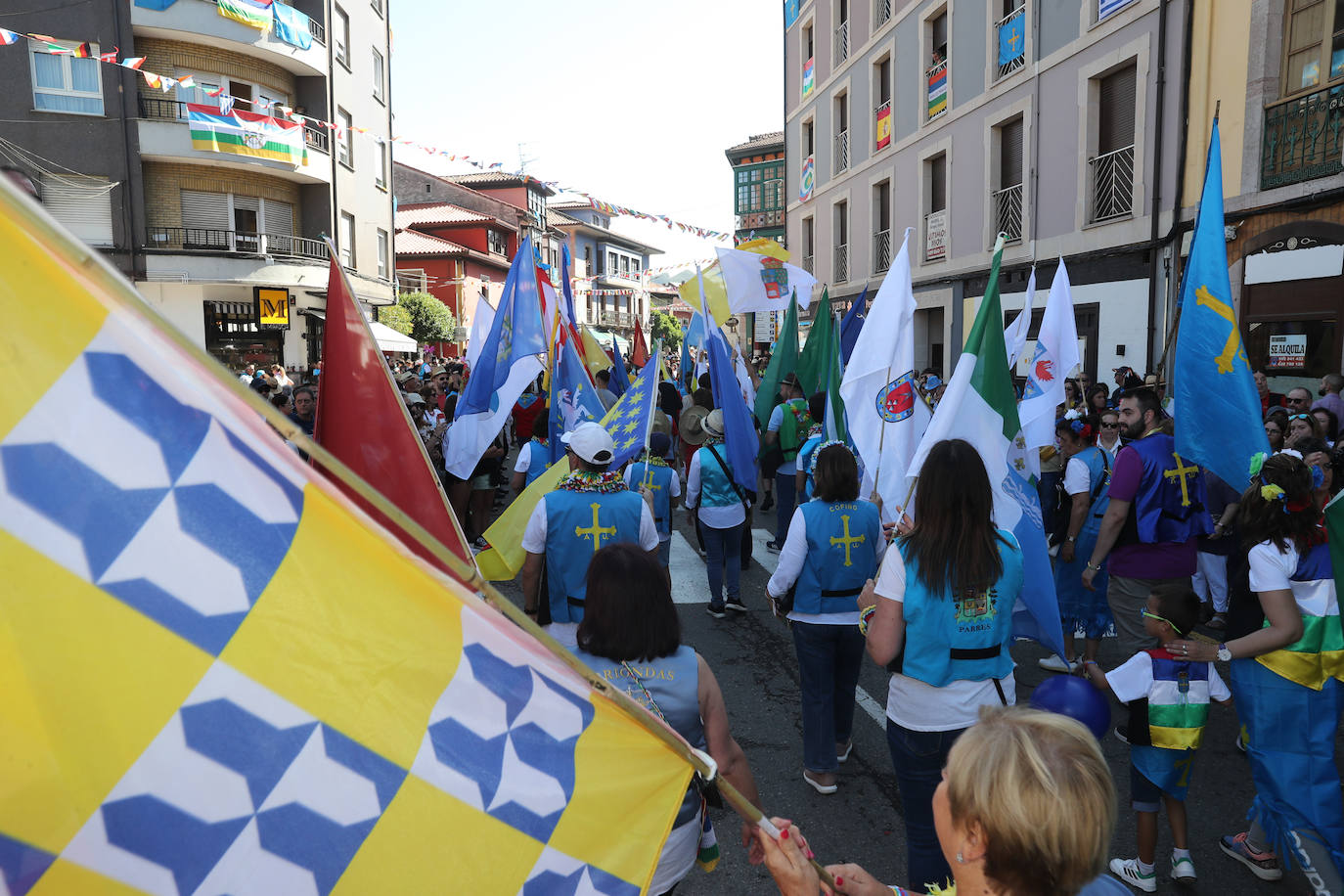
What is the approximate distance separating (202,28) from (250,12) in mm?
1181

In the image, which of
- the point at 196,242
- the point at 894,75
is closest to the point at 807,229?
the point at 894,75

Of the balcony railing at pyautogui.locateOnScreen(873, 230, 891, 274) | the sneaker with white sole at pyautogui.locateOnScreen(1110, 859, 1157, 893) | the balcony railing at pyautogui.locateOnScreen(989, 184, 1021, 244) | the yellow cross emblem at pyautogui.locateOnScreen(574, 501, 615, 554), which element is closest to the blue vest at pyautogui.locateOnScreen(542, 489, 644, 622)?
the yellow cross emblem at pyautogui.locateOnScreen(574, 501, 615, 554)

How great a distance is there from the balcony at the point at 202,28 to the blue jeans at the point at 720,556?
786 inches

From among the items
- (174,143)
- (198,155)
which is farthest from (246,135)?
(174,143)

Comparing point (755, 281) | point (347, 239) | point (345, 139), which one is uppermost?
point (345, 139)

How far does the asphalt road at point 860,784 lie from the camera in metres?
3.44

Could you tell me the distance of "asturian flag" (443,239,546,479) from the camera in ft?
20.9

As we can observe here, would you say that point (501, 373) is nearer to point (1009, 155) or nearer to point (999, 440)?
point (999, 440)

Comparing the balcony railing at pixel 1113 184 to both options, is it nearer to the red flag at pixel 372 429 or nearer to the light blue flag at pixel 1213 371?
the light blue flag at pixel 1213 371

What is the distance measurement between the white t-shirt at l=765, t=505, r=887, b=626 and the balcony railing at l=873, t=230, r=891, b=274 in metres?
18.1

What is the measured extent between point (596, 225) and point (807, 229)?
121 ft

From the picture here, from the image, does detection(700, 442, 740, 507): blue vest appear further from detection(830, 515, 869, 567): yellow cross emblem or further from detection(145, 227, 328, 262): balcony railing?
detection(145, 227, 328, 262): balcony railing

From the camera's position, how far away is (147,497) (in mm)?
1100

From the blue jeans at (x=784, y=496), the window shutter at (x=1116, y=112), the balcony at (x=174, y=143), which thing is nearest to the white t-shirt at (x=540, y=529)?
the blue jeans at (x=784, y=496)
